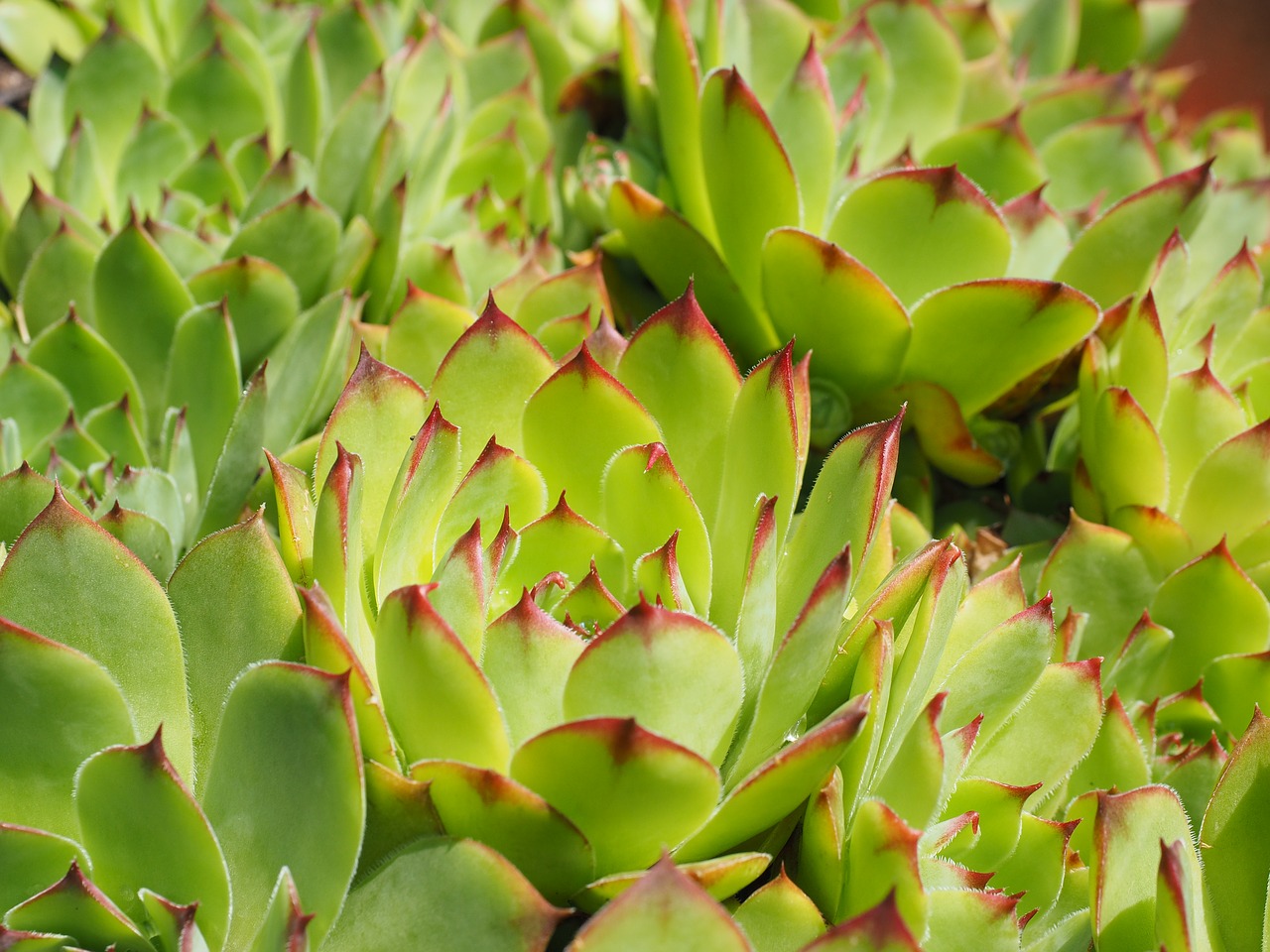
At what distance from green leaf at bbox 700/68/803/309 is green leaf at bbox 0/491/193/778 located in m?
0.54

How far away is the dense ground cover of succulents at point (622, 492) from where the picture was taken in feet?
2.11

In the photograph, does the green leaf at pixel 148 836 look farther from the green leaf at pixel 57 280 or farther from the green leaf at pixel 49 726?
the green leaf at pixel 57 280

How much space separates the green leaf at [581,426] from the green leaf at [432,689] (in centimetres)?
17

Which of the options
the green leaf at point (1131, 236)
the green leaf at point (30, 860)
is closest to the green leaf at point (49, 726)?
the green leaf at point (30, 860)

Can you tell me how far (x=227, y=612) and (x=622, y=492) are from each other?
25cm

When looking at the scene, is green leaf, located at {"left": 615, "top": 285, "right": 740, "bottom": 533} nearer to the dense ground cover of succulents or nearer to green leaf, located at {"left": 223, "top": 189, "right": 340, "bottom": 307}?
the dense ground cover of succulents

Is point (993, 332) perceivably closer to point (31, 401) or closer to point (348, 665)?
point (348, 665)

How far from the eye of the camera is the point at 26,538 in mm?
691

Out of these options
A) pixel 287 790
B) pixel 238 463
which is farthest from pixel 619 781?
pixel 238 463

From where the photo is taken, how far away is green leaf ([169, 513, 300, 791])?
0.71m

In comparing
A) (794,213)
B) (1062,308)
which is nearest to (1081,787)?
(1062,308)

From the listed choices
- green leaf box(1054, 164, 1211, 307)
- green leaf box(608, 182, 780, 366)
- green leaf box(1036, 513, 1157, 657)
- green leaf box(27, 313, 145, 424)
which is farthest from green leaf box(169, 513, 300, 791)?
green leaf box(1054, 164, 1211, 307)

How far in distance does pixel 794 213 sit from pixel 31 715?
65 cm

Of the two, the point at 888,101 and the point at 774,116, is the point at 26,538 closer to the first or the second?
the point at 774,116
